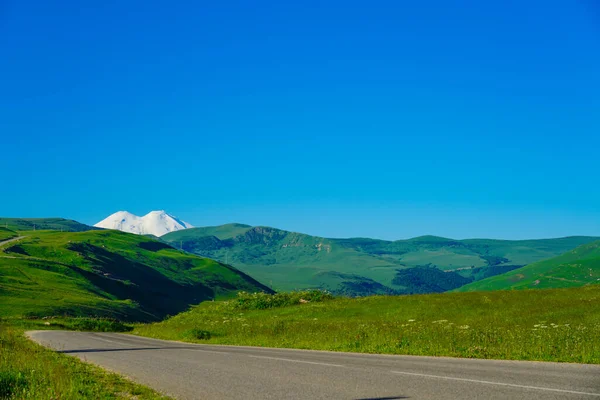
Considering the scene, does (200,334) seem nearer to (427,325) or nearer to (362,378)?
(427,325)

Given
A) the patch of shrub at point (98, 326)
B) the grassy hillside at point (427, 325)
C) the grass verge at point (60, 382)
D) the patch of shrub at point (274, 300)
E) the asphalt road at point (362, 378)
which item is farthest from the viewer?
the patch of shrub at point (98, 326)

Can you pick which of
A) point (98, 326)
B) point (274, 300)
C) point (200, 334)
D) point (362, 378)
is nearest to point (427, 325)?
point (200, 334)

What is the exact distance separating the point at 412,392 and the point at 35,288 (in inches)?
5157

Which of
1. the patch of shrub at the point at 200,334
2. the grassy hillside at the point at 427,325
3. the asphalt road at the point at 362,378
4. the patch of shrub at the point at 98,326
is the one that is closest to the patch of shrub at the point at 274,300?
the grassy hillside at the point at 427,325

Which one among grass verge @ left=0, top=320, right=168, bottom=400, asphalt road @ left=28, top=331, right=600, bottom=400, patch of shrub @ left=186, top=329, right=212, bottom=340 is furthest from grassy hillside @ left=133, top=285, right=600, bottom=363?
grass verge @ left=0, top=320, right=168, bottom=400

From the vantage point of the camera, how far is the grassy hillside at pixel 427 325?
23.9 m

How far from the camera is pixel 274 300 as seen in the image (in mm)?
64438

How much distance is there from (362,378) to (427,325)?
66.3ft

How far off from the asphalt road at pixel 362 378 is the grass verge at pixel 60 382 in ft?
2.71

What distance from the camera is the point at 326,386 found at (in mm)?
16141

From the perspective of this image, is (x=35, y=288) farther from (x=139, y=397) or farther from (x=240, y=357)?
(x=139, y=397)

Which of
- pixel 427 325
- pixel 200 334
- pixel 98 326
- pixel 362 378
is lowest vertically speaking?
pixel 98 326

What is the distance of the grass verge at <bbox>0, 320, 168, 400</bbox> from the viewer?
15.7 m

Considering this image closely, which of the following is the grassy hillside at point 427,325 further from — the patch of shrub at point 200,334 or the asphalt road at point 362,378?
the asphalt road at point 362,378
